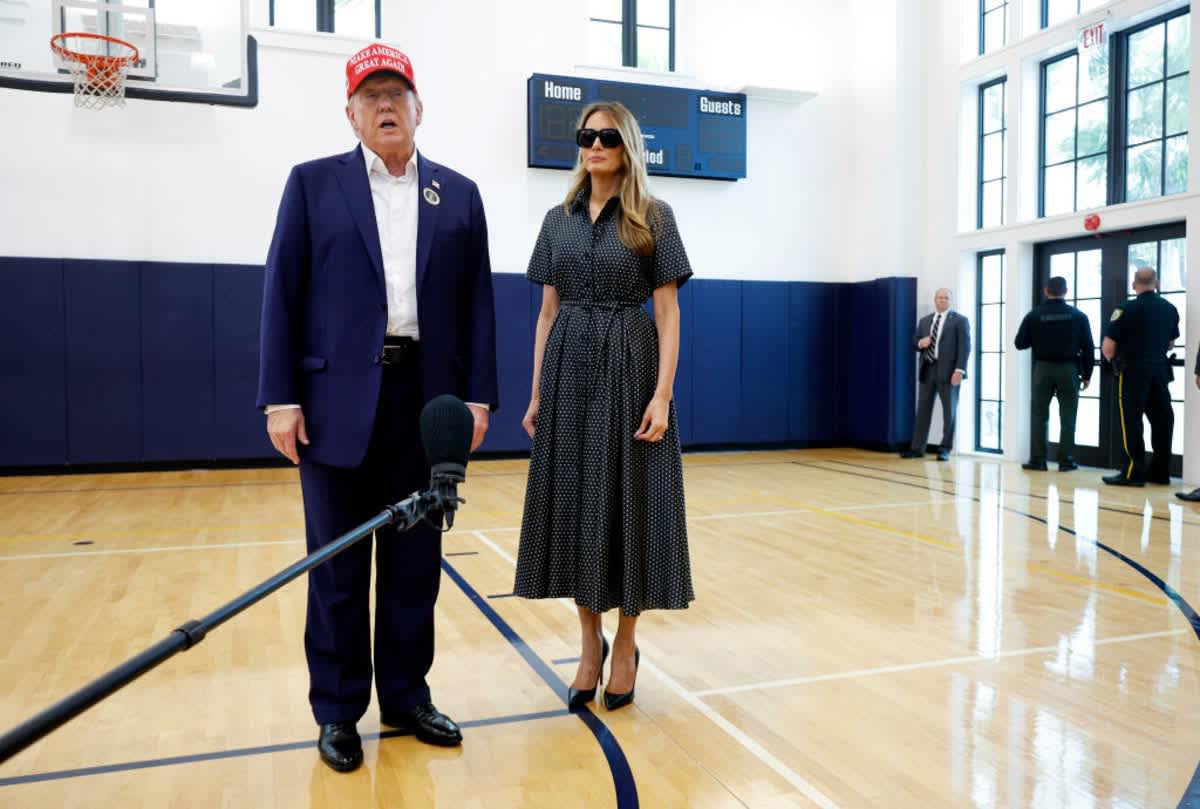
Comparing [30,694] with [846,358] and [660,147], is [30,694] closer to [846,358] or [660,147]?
[660,147]

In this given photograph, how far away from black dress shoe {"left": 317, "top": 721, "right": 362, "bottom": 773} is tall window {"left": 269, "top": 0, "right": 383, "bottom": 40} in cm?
758

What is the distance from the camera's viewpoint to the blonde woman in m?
2.48

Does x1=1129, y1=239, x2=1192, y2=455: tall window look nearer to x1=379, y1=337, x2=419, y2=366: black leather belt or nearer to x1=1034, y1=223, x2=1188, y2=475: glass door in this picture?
x1=1034, y1=223, x2=1188, y2=475: glass door

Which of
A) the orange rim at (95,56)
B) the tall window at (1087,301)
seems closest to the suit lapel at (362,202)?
the orange rim at (95,56)

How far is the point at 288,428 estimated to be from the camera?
2154 mm

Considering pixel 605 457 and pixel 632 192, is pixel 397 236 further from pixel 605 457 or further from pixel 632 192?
pixel 605 457

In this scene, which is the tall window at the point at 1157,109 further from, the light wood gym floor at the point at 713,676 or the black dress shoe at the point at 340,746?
the black dress shoe at the point at 340,746

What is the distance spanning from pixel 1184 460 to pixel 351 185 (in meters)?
7.09

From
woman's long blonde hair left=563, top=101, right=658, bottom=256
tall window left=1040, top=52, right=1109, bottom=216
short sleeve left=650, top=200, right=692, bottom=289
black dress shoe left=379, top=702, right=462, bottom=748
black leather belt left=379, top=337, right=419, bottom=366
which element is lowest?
black dress shoe left=379, top=702, right=462, bottom=748

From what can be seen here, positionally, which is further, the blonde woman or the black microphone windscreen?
the blonde woman

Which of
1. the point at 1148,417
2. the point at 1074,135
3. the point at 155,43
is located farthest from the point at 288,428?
the point at 1074,135

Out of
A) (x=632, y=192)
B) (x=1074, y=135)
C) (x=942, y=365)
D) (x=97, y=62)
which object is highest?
(x=97, y=62)

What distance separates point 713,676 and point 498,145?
22.9 ft

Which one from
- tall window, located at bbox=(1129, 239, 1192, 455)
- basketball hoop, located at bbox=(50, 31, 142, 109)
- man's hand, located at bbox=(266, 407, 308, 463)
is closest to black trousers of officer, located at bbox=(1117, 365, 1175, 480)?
tall window, located at bbox=(1129, 239, 1192, 455)
